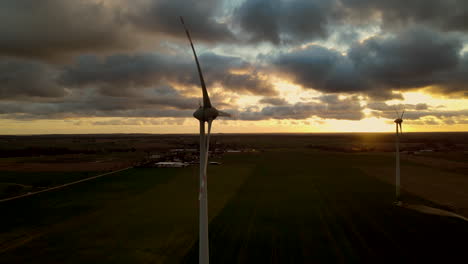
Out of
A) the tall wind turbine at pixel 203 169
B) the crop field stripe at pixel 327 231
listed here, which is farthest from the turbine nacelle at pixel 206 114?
the crop field stripe at pixel 327 231

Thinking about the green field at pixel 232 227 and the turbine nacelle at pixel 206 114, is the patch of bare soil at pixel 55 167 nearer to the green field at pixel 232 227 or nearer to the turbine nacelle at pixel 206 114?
the green field at pixel 232 227

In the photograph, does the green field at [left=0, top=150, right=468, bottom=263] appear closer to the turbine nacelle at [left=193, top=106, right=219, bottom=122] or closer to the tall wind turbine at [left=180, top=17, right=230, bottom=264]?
the tall wind turbine at [left=180, top=17, right=230, bottom=264]

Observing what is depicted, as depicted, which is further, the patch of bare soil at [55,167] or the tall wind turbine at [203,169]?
the patch of bare soil at [55,167]

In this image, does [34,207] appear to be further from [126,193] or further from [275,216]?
[275,216]

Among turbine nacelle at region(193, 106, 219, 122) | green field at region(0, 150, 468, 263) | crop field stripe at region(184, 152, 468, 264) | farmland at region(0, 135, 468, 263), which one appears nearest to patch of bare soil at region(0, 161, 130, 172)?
farmland at region(0, 135, 468, 263)

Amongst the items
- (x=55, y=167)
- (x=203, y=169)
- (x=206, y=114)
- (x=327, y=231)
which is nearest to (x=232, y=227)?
(x=327, y=231)
